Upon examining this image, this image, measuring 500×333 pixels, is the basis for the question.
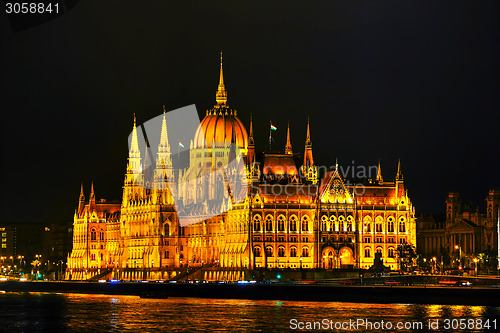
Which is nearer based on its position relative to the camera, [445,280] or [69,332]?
[69,332]

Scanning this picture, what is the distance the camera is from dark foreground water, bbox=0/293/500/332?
426 ft

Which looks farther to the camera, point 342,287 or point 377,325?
point 342,287

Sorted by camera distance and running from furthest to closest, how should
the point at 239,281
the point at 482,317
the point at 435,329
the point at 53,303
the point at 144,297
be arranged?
the point at 239,281, the point at 144,297, the point at 53,303, the point at 482,317, the point at 435,329

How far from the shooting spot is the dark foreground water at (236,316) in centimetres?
12975

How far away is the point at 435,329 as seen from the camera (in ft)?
416

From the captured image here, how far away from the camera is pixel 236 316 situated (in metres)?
143

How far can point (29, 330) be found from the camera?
5197 inches

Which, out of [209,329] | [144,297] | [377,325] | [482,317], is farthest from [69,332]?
[144,297]

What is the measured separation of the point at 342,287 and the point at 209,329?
1679 inches

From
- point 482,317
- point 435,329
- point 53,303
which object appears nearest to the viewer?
point 435,329

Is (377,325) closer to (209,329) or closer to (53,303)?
(209,329)

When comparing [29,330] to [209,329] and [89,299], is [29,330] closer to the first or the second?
[209,329]

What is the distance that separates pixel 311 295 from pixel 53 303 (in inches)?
1382

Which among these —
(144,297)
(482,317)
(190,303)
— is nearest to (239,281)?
(144,297)
